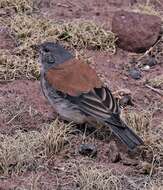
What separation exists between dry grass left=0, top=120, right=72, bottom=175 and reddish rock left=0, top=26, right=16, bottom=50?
2.07 metres

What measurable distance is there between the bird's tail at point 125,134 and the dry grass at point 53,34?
6.98 ft

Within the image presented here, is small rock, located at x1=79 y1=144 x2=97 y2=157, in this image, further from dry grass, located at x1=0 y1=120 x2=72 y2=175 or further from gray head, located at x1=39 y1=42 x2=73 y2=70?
gray head, located at x1=39 y1=42 x2=73 y2=70

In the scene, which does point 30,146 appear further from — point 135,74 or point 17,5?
point 17,5

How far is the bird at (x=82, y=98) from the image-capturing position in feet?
23.4

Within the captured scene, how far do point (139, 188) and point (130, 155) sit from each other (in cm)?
63

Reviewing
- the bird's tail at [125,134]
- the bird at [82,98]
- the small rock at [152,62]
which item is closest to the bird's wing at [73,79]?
the bird at [82,98]

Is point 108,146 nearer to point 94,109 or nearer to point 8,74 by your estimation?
point 94,109

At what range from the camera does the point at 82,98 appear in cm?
738

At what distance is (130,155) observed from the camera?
7184mm

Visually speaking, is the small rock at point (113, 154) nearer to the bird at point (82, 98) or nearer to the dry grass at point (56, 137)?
the bird at point (82, 98)

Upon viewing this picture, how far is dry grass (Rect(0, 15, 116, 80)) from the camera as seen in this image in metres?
9.08

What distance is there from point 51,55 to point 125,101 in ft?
3.26

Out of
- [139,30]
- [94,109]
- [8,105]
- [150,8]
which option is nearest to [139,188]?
[94,109]

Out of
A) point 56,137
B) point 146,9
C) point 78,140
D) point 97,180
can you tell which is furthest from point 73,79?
point 146,9
